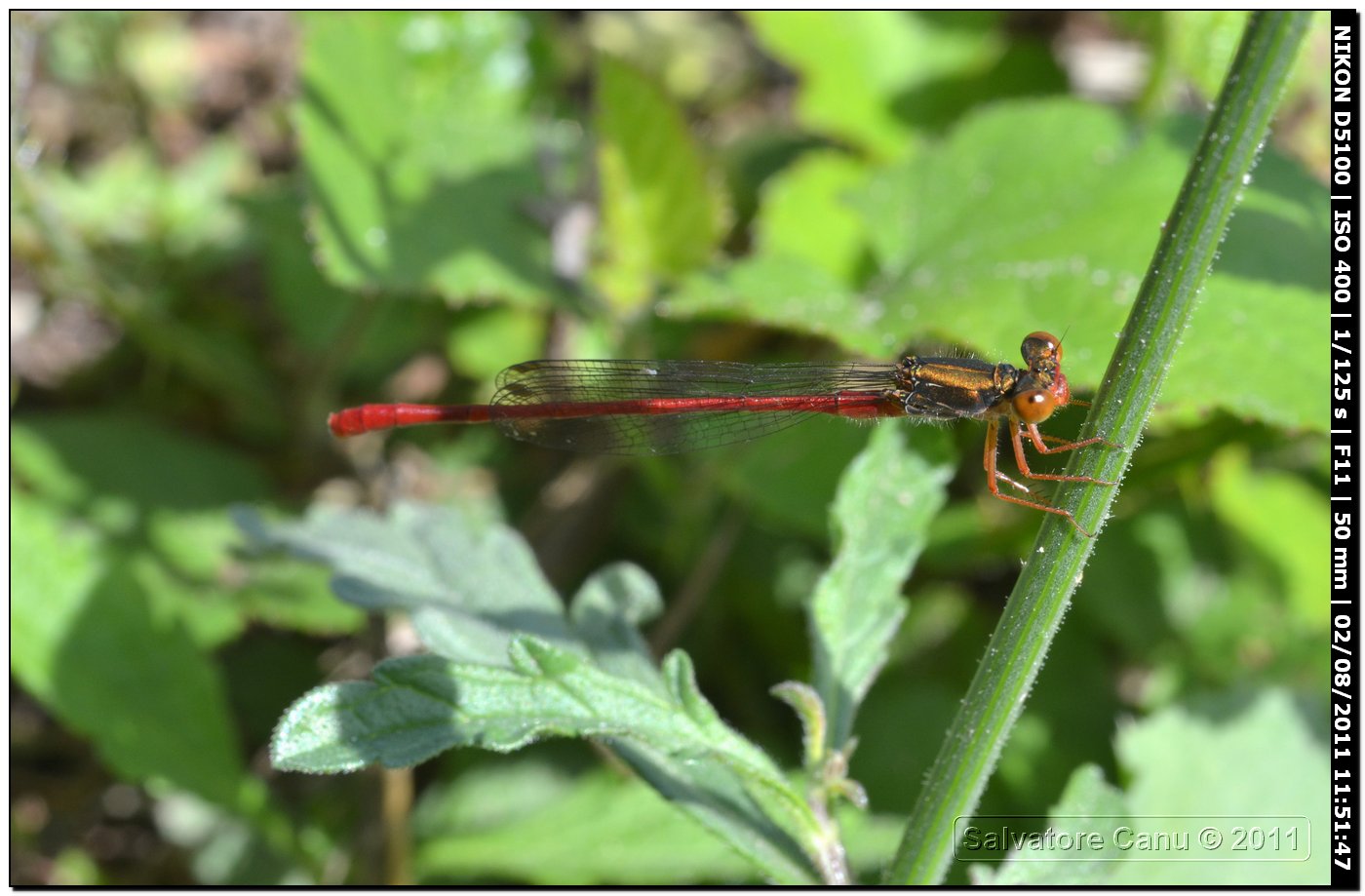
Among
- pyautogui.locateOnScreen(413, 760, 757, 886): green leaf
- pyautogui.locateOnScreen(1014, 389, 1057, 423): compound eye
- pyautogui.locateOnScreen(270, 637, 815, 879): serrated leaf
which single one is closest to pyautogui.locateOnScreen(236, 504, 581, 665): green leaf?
pyautogui.locateOnScreen(270, 637, 815, 879): serrated leaf

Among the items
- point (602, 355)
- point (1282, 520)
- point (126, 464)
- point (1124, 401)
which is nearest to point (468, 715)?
point (1124, 401)

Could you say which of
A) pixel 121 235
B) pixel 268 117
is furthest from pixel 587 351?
pixel 268 117

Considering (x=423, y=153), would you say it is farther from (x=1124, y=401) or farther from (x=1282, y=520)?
(x=1282, y=520)

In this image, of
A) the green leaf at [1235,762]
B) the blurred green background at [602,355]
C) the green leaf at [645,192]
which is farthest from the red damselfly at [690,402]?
the green leaf at [1235,762]

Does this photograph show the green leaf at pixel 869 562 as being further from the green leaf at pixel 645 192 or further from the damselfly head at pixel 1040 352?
the green leaf at pixel 645 192

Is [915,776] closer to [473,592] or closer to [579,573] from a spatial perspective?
[579,573]

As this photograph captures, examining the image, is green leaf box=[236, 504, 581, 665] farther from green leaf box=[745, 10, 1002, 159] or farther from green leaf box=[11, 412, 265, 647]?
green leaf box=[745, 10, 1002, 159]
